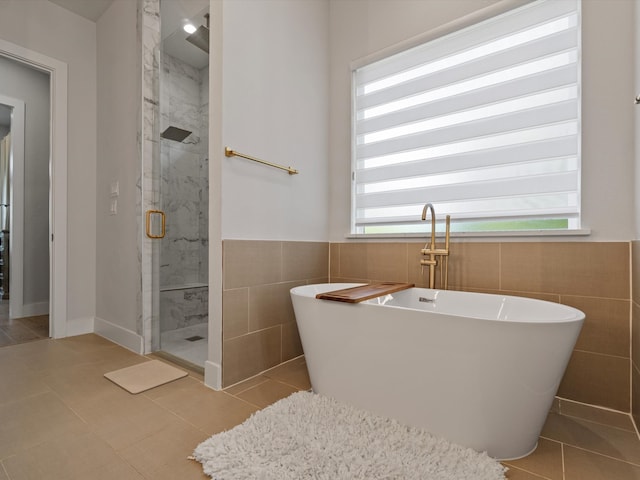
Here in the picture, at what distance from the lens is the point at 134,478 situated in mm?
1070

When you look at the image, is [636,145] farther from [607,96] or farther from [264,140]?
[264,140]

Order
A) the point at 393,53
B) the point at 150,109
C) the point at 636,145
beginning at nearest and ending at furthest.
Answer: the point at 636,145
the point at 393,53
the point at 150,109

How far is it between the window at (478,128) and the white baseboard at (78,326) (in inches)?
98.0

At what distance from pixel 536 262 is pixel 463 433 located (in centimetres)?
102

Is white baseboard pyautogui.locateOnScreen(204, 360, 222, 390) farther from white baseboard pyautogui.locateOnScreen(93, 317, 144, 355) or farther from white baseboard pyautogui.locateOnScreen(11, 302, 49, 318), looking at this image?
white baseboard pyautogui.locateOnScreen(11, 302, 49, 318)

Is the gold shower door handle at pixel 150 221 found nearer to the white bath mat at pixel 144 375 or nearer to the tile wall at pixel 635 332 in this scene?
the white bath mat at pixel 144 375

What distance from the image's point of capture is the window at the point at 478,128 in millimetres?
1716

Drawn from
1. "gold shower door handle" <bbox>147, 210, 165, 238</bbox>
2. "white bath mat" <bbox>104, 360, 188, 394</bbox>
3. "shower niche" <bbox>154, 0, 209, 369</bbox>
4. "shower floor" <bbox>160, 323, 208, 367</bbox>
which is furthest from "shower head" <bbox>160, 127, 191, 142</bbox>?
"white bath mat" <bbox>104, 360, 188, 394</bbox>

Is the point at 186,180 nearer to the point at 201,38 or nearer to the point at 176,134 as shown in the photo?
the point at 176,134

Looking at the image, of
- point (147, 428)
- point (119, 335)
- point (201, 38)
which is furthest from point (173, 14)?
point (147, 428)

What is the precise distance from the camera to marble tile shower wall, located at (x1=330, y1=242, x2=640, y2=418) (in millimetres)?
1533

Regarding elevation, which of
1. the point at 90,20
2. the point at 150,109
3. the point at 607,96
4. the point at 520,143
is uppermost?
the point at 90,20

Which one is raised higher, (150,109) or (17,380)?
(150,109)

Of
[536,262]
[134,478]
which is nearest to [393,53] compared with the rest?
[536,262]
